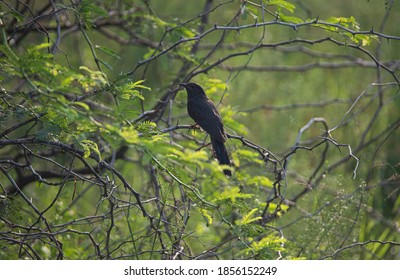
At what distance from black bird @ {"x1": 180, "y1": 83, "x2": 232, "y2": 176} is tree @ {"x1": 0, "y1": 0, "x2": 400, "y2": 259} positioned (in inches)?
4.2

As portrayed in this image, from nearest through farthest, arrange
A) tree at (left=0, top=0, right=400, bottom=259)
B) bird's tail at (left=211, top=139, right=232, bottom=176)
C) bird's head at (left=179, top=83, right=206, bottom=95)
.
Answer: tree at (left=0, top=0, right=400, bottom=259) < bird's tail at (left=211, top=139, right=232, bottom=176) < bird's head at (left=179, top=83, right=206, bottom=95)

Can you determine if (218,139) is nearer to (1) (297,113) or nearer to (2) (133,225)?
(2) (133,225)

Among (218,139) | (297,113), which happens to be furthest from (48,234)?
(297,113)

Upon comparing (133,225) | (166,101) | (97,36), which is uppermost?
(97,36)

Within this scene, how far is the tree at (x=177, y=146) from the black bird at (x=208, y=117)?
0.35 feet

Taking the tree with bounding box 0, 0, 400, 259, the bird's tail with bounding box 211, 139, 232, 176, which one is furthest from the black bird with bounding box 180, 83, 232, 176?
the tree with bounding box 0, 0, 400, 259

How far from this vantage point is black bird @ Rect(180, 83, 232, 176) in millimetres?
5090

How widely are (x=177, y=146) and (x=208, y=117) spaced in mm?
1358

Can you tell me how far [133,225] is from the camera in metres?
5.46

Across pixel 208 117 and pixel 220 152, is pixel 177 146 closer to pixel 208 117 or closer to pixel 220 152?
pixel 220 152

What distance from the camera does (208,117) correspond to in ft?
17.6

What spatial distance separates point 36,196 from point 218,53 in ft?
11.9

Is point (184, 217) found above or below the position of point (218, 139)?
below

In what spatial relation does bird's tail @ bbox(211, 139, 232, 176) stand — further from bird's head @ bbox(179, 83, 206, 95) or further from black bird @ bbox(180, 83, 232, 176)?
bird's head @ bbox(179, 83, 206, 95)
